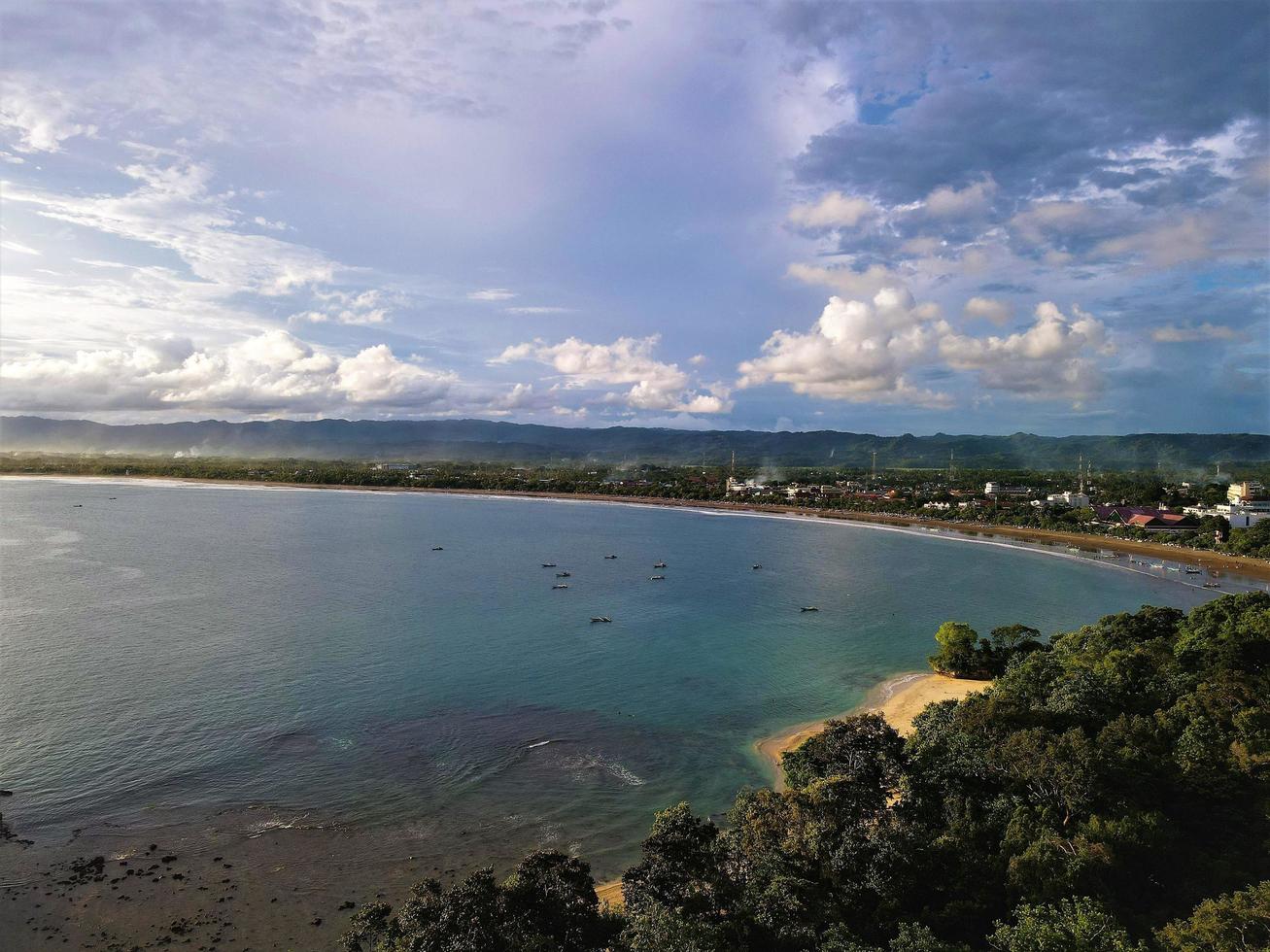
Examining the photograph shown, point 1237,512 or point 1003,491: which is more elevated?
point 1003,491

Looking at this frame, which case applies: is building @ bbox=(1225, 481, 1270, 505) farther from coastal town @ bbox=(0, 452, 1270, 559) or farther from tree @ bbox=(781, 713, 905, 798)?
tree @ bbox=(781, 713, 905, 798)

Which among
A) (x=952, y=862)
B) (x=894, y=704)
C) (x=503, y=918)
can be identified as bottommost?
(x=894, y=704)

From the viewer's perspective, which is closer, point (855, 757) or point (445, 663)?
point (855, 757)

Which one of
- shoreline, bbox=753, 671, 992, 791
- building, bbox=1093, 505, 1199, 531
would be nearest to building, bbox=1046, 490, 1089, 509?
building, bbox=1093, 505, 1199, 531

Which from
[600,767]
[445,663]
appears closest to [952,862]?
[600,767]

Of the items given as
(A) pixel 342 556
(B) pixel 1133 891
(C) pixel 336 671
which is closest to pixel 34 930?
(C) pixel 336 671

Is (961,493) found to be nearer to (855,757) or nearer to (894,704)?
(894,704)

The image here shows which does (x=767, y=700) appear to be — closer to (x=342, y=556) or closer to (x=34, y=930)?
(x=34, y=930)
